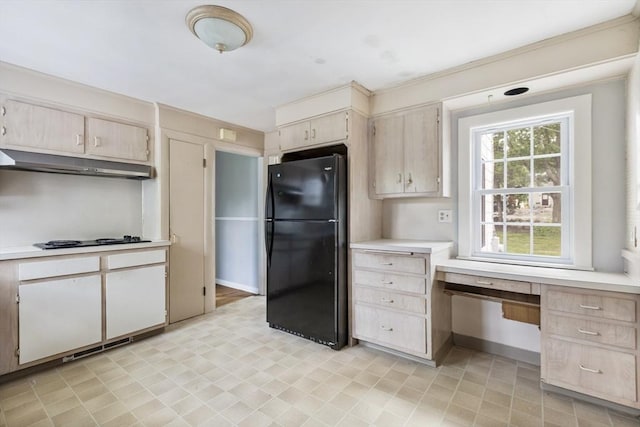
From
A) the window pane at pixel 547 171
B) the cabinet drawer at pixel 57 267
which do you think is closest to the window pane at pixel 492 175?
the window pane at pixel 547 171

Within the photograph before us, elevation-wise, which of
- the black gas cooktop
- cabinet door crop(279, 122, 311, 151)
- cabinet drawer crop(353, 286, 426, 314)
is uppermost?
cabinet door crop(279, 122, 311, 151)

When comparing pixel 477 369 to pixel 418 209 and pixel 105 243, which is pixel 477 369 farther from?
pixel 105 243

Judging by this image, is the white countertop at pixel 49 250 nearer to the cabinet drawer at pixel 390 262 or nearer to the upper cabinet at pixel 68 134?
the upper cabinet at pixel 68 134

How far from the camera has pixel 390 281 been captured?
249cm

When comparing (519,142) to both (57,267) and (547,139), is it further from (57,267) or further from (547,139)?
(57,267)

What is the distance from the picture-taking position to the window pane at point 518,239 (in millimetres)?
2490

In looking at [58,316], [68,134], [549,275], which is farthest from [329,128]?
[58,316]

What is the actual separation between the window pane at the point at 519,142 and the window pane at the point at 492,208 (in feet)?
1.28

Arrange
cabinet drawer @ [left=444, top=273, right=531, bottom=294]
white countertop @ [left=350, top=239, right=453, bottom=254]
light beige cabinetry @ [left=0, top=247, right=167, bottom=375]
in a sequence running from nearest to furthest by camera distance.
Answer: cabinet drawer @ [left=444, top=273, right=531, bottom=294]
light beige cabinetry @ [left=0, top=247, right=167, bottom=375]
white countertop @ [left=350, top=239, right=453, bottom=254]

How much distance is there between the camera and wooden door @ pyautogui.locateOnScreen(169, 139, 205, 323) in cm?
327

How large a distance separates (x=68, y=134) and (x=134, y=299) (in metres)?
1.60

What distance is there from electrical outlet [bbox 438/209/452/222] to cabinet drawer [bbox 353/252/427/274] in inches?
27.2

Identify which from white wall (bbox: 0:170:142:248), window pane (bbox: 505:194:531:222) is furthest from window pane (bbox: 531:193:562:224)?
white wall (bbox: 0:170:142:248)

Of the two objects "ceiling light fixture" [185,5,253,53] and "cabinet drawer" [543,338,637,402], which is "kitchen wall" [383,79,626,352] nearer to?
"cabinet drawer" [543,338,637,402]
